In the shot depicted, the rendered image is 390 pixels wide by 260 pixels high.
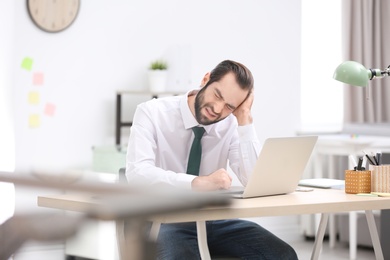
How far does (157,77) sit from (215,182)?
8.62 feet

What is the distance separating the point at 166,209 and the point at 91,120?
13.8ft

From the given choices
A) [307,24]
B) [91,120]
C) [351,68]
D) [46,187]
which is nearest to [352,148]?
[307,24]

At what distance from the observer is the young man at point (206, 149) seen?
2377mm

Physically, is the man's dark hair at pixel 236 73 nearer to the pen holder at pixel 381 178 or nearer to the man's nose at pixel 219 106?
the man's nose at pixel 219 106

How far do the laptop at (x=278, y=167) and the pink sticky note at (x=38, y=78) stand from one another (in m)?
2.59

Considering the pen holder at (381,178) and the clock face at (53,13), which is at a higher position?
the clock face at (53,13)

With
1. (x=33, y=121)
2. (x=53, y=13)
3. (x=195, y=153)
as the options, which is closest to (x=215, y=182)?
(x=195, y=153)

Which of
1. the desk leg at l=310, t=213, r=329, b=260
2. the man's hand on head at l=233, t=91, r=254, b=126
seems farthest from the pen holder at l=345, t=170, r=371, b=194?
the man's hand on head at l=233, t=91, r=254, b=126

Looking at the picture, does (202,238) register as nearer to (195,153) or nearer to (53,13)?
(195,153)

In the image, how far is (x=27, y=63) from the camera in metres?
4.55

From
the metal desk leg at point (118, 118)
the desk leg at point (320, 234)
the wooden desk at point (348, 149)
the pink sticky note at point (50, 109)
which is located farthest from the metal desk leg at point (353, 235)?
the desk leg at point (320, 234)

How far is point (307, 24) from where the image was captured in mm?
5828

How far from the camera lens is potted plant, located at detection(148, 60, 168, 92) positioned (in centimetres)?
481

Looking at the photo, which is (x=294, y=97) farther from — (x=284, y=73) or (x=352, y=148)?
(x=352, y=148)
